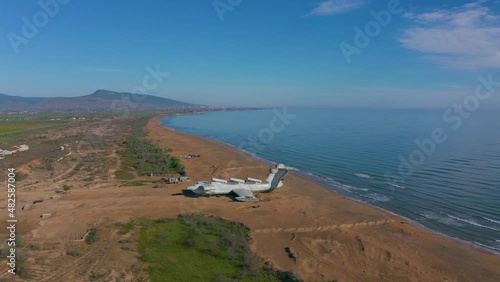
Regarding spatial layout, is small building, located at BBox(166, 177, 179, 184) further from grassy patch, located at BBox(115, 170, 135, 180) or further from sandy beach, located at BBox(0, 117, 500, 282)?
grassy patch, located at BBox(115, 170, 135, 180)

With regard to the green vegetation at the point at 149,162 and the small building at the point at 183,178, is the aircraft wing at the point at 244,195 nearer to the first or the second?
the small building at the point at 183,178

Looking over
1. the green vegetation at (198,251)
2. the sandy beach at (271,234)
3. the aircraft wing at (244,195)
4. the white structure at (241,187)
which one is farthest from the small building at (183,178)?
the green vegetation at (198,251)

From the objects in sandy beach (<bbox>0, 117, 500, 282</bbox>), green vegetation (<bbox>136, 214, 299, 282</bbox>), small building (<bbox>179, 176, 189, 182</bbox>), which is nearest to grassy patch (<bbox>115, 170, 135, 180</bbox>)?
sandy beach (<bbox>0, 117, 500, 282</bbox>)

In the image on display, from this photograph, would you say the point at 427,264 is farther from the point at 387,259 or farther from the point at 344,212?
the point at 344,212

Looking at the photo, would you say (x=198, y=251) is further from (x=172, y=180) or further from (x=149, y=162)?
(x=149, y=162)

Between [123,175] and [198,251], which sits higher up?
[198,251]

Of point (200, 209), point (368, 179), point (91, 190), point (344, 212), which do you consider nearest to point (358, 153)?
point (368, 179)

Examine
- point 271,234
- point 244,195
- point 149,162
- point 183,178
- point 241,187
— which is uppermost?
point 241,187

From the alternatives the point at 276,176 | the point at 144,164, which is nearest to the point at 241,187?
the point at 276,176
